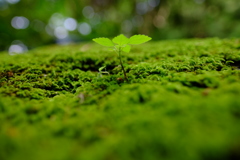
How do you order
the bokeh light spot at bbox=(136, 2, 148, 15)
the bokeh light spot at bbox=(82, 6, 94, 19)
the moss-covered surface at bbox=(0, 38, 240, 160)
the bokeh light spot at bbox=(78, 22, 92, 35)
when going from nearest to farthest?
1. the moss-covered surface at bbox=(0, 38, 240, 160)
2. the bokeh light spot at bbox=(136, 2, 148, 15)
3. the bokeh light spot at bbox=(78, 22, 92, 35)
4. the bokeh light spot at bbox=(82, 6, 94, 19)

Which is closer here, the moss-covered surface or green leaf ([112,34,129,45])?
the moss-covered surface

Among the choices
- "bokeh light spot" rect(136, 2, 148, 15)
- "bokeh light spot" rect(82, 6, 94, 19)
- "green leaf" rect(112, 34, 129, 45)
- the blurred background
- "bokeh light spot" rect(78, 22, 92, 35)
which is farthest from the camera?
"bokeh light spot" rect(82, 6, 94, 19)

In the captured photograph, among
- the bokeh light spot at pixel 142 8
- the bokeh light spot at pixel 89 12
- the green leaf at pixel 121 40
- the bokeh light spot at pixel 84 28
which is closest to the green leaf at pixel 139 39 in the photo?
the green leaf at pixel 121 40

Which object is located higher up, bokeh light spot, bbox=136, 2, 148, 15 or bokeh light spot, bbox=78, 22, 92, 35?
bokeh light spot, bbox=136, 2, 148, 15

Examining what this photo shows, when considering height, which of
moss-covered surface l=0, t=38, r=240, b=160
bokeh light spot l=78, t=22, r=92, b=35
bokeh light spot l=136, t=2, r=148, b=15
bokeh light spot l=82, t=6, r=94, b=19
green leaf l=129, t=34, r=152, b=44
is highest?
bokeh light spot l=82, t=6, r=94, b=19

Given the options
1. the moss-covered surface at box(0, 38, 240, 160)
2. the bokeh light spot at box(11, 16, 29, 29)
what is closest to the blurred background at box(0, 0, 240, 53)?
the bokeh light spot at box(11, 16, 29, 29)

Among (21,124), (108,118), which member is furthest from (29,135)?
(108,118)

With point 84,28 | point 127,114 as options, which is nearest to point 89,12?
point 84,28

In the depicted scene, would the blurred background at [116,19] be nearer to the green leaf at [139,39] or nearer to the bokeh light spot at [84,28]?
the bokeh light spot at [84,28]

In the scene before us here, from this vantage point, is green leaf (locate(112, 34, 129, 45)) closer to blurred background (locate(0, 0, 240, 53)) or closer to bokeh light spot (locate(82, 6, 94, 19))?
blurred background (locate(0, 0, 240, 53))
